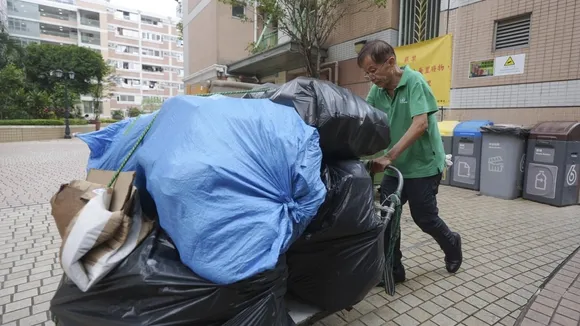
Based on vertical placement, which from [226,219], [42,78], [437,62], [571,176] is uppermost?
[42,78]

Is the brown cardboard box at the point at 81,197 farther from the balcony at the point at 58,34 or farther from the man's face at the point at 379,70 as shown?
the balcony at the point at 58,34

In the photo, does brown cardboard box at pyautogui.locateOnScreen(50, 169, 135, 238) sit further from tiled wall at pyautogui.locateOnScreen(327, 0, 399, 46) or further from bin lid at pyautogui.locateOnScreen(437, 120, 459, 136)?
tiled wall at pyautogui.locateOnScreen(327, 0, 399, 46)

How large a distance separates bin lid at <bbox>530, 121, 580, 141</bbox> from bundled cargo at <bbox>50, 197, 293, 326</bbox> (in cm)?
535

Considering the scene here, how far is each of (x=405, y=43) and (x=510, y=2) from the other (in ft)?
7.97

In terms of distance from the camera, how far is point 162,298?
3.61ft

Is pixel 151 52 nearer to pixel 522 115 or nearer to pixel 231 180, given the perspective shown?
pixel 522 115

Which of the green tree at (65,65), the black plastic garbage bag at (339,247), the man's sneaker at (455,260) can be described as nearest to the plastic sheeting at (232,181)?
the black plastic garbage bag at (339,247)

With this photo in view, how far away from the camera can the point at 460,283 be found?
2625 millimetres

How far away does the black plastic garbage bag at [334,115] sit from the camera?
156 centimetres

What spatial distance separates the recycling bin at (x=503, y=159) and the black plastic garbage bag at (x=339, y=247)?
15.2 feet

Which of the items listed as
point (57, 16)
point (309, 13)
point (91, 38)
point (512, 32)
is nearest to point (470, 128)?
point (512, 32)

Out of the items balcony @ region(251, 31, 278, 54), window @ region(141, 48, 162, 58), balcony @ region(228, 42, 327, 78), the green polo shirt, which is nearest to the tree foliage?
balcony @ region(228, 42, 327, 78)

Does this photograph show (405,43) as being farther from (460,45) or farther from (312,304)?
(312,304)

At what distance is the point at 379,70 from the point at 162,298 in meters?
1.83
